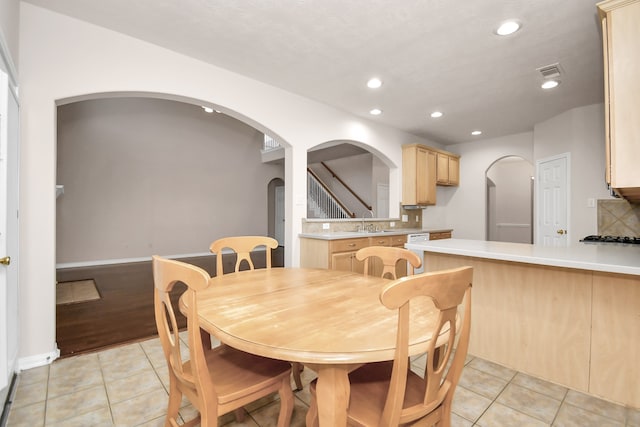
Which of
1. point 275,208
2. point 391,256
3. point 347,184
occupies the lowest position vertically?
point 391,256

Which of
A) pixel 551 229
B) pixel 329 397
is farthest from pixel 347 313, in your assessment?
pixel 551 229

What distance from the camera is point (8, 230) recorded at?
1735 mm

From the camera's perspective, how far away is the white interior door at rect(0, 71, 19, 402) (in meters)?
1.53

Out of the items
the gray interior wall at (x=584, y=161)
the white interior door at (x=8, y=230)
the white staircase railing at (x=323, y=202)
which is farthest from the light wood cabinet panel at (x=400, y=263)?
the white interior door at (x=8, y=230)

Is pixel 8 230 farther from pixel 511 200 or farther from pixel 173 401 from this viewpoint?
pixel 511 200

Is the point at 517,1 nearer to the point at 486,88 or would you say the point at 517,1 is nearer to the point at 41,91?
the point at 486,88

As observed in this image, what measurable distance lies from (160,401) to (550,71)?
14.4ft

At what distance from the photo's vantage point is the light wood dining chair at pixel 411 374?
87 cm

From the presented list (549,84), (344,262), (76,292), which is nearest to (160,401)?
(344,262)

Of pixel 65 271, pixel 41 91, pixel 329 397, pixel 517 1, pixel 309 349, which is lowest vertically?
pixel 65 271

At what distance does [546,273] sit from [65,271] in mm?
7079

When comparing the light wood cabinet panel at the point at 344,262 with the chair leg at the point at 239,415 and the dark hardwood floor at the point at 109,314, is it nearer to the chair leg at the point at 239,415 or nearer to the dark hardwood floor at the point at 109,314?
the dark hardwood floor at the point at 109,314

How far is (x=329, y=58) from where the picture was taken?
114 inches

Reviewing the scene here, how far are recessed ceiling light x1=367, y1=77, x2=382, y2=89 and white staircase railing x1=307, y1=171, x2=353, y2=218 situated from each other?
431 cm
